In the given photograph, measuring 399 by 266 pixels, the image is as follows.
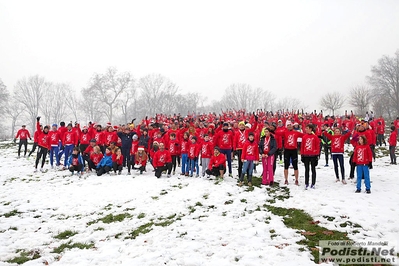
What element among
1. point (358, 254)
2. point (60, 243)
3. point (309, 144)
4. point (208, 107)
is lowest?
point (60, 243)

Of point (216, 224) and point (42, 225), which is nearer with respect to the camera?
point (216, 224)

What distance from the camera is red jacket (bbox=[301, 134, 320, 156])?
819 centimetres

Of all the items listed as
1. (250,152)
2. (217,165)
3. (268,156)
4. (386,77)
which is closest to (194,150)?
(217,165)

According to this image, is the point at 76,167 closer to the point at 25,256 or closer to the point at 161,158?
the point at 161,158

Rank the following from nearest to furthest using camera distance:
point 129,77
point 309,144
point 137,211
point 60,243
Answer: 1. point 60,243
2. point 137,211
3. point 309,144
4. point 129,77

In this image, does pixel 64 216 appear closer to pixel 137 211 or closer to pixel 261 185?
pixel 137 211

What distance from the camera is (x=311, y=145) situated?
8.24m

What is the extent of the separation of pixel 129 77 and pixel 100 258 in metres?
55.5

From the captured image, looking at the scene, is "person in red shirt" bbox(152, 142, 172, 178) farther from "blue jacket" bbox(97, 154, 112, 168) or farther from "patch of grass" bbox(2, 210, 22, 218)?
"patch of grass" bbox(2, 210, 22, 218)

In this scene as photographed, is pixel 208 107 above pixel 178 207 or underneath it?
above

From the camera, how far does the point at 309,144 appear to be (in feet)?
27.2

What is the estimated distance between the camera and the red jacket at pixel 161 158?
10422 mm

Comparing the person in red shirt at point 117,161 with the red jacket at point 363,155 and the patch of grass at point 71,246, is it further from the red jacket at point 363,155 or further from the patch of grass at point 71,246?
the red jacket at point 363,155

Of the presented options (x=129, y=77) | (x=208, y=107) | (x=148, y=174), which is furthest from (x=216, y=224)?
(x=208, y=107)
